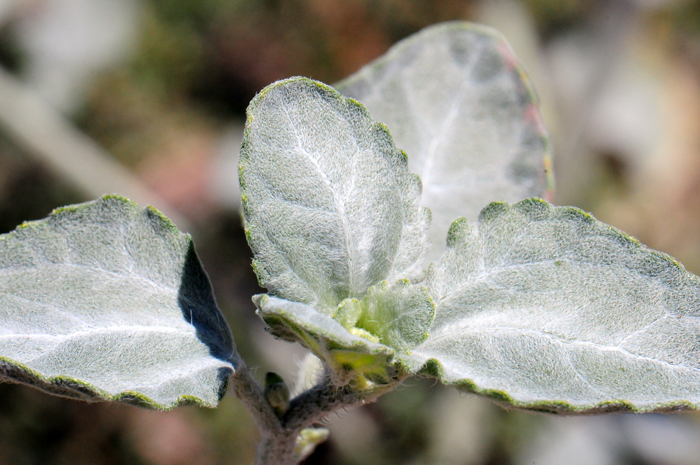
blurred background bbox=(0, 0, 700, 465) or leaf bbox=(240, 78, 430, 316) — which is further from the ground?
leaf bbox=(240, 78, 430, 316)

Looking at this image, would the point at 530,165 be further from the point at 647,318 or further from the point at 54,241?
the point at 54,241

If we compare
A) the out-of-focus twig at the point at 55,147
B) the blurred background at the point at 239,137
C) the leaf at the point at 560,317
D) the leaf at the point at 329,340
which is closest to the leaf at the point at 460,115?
the leaf at the point at 560,317

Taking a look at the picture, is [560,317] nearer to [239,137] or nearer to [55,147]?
[55,147]

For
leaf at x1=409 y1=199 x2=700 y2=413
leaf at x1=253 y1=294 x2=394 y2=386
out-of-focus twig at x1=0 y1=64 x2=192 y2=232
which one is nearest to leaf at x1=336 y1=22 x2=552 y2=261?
leaf at x1=409 y1=199 x2=700 y2=413

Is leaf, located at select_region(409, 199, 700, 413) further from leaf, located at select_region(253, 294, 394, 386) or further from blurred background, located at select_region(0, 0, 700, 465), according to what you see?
blurred background, located at select_region(0, 0, 700, 465)

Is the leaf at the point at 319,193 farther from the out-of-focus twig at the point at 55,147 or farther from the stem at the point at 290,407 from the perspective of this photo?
the out-of-focus twig at the point at 55,147

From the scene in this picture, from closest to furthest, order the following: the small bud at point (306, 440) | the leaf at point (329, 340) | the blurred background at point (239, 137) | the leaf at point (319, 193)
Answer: the leaf at point (329, 340) → the leaf at point (319, 193) → the small bud at point (306, 440) → the blurred background at point (239, 137)

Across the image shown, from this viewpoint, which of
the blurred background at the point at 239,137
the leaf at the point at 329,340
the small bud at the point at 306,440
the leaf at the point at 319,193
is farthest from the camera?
the blurred background at the point at 239,137
